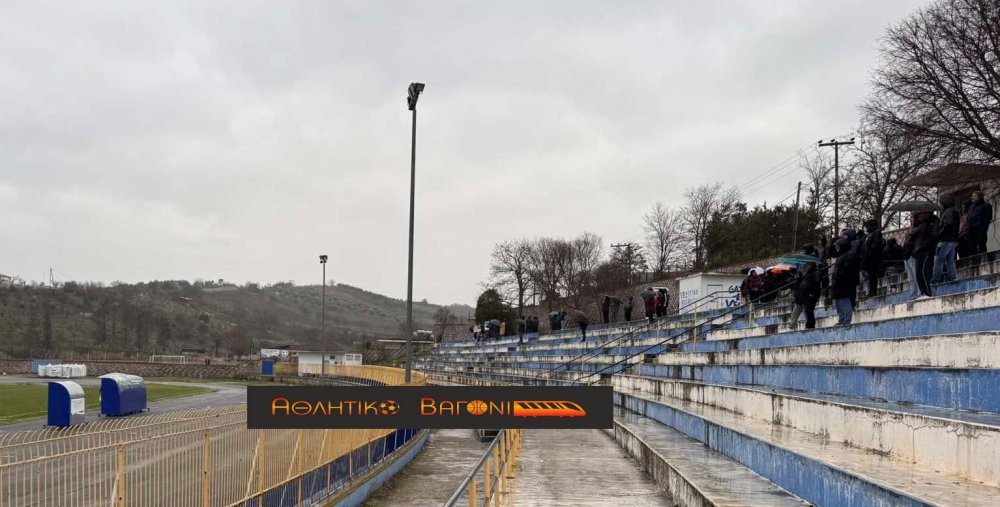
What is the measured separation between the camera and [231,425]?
10961 millimetres

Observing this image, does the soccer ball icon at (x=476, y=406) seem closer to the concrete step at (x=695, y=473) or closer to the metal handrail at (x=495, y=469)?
the metal handrail at (x=495, y=469)

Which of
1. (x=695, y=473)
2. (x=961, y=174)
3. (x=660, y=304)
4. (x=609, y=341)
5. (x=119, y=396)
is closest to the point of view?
(x=695, y=473)

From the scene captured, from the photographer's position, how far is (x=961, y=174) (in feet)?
77.9

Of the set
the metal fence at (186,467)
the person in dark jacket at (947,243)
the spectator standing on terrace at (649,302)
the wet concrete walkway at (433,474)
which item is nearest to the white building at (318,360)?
the spectator standing on terrace at (649,302)

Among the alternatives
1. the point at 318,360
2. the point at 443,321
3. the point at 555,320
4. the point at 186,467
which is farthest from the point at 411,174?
the point at 443,321

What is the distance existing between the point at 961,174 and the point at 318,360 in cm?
7229

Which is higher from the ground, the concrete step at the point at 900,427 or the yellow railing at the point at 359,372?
the concrete step at the point at 900,427

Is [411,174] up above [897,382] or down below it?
above

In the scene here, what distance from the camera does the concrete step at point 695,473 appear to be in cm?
849

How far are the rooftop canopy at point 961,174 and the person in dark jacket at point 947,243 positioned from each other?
30.7 ft

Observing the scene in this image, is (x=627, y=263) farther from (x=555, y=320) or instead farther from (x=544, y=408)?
(x=544, y=408)

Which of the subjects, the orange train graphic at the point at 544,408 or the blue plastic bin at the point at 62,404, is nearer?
the orange train graphic at the point at 544,408

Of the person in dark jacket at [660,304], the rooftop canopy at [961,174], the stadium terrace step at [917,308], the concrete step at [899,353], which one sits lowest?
the concrete step at [899,353]

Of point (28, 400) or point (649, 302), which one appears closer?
point (649, 302)
